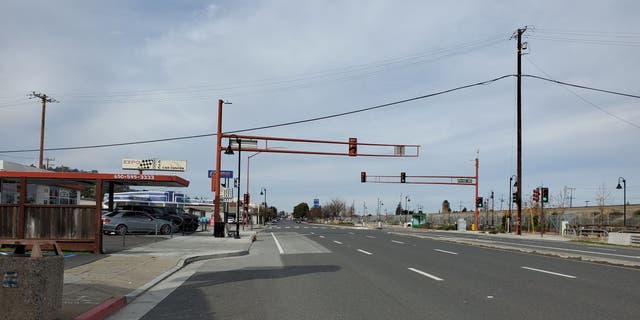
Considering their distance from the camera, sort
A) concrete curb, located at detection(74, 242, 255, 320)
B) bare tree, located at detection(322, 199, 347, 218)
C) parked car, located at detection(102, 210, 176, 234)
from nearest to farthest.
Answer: concrete curb, located at detection(74, 242, 255, 320), parked car, located at detection(102, 210, 176, 234), bare tree, located at detection(322, 199, 347, 218)

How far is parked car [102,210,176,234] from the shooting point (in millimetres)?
31688

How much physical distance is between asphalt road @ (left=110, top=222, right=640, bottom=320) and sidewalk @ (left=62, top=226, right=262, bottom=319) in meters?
0.38

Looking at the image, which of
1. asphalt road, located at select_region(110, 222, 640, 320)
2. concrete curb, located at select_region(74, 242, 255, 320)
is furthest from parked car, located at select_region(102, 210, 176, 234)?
asphalt road, located at select_region(110, 222, 640, 320)

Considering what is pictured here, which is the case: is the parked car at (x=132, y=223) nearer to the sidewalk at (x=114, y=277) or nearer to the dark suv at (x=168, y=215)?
the dark suv at (x=168, y=215)

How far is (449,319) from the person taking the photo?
320 inches

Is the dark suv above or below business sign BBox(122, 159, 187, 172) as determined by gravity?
below

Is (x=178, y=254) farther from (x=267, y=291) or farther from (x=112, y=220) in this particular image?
(x=112, y=220)

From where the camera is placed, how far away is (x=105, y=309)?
8664 millimetres

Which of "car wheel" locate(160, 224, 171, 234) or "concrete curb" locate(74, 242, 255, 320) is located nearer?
"concrete curb" locate(74, 242, 255, 320)

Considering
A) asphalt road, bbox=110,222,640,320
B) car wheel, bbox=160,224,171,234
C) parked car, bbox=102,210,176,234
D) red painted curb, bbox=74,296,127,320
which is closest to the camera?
red painted curb, bbox=74,296,127,320

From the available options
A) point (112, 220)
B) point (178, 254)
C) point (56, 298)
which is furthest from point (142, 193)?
point (56, 298)

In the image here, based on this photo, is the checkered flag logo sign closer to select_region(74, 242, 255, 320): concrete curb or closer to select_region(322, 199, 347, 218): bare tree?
select_region(74, 242, 255, 320): concrete curb

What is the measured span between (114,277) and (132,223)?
67.4 feet

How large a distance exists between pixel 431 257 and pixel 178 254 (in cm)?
918
